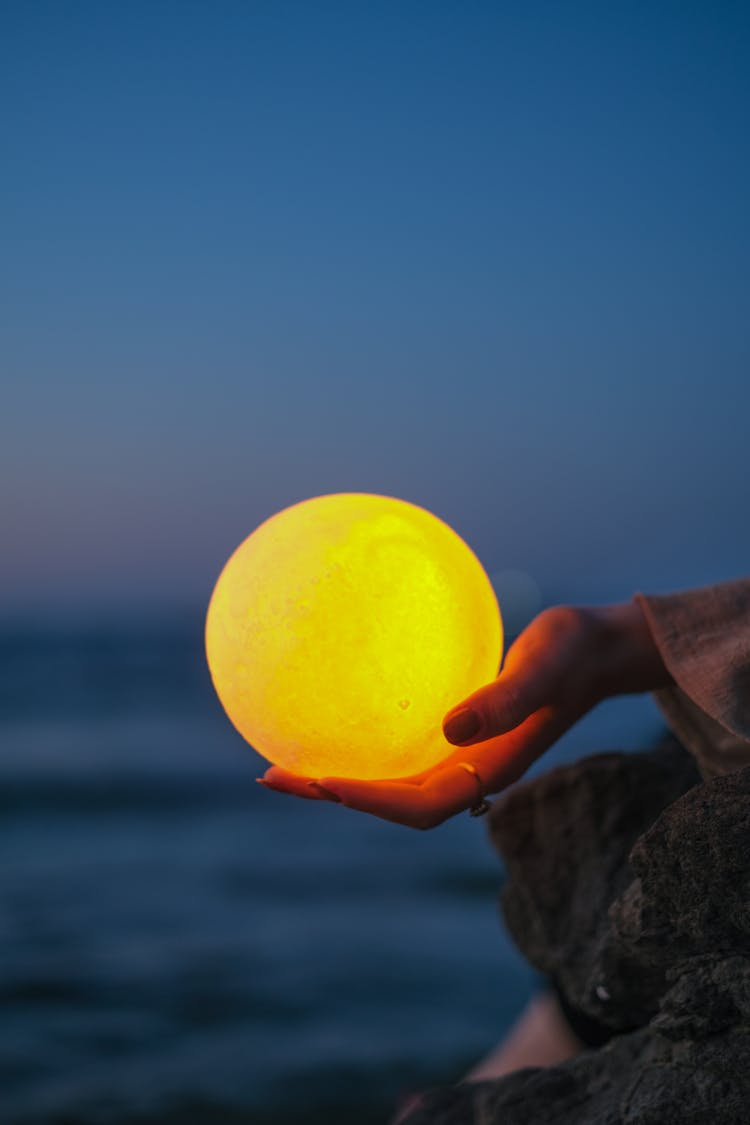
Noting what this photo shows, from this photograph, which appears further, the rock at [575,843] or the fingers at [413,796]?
the rock at [575,843]

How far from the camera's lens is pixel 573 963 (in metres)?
2.36

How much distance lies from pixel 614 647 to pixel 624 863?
0.50m

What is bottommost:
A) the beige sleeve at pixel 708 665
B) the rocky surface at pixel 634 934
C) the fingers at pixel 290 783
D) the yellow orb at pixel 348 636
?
the rocky surface at pixel 634 934

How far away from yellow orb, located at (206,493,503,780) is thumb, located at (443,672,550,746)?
2.0 inches

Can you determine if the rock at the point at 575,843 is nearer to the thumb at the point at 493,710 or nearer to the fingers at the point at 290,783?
the thumb at the point at 493,710

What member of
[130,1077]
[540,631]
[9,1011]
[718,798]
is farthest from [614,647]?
[9,1011]

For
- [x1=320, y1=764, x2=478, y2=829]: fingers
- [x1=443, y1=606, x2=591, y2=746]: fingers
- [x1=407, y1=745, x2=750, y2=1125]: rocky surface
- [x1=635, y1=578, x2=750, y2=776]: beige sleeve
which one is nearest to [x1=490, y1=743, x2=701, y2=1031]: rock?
[x1=407, y1=745, x2=750, y2=1125]: rocky surface

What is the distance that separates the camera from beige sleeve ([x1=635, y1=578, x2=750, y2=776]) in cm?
194

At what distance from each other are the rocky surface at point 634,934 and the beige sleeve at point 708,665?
0.77 ft

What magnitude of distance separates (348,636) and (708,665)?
0.69m

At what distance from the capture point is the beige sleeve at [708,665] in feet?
6.37

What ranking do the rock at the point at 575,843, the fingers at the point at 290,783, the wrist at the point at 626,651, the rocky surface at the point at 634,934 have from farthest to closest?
1. the rock at the point at 575,843
2. the wrist at the point at 626,651
3. the fingers at the point at 290,783
4. the rocky surface at the point at 634,934

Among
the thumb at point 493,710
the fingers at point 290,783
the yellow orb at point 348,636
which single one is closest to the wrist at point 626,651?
the thumb at point 493,710

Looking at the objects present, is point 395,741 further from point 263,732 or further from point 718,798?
point 718,798
